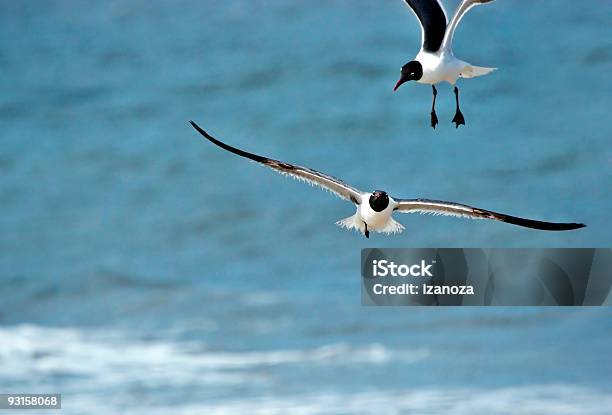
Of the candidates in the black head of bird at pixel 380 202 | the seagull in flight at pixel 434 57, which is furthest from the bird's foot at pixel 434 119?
the black head of bird at pixel 380 202

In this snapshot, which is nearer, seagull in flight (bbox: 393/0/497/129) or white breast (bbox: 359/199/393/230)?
white breast (bbox: 359/199/393/230)

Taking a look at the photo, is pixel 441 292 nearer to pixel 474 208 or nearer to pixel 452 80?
pixel 474 208

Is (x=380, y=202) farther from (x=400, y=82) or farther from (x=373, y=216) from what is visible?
(x=400, y=82)

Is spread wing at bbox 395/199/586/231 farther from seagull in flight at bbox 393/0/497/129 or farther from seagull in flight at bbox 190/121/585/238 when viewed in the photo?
seagull in flight at bbox 393/0/497/129

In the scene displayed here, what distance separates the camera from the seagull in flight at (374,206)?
6.00 metres

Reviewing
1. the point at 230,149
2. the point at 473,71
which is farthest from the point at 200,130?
the point at 473,71

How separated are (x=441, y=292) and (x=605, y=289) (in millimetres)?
1306

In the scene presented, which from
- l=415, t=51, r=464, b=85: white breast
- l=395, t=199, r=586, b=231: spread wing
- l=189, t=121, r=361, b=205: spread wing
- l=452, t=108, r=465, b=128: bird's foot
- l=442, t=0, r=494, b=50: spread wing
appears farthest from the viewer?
l=452, t=108, r=465, b=128: bird's foot

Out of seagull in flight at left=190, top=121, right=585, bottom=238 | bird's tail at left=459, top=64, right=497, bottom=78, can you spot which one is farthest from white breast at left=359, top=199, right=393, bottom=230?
bird's tail at left=459, top=64, right=497, bottom=78

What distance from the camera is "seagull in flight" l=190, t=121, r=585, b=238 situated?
6004 millimetres

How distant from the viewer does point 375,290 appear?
5.70 metres

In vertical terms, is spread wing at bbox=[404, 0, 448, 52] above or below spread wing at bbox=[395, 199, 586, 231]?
above

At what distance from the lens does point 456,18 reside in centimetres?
630

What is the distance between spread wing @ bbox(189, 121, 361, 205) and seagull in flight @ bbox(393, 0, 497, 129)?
950mm
